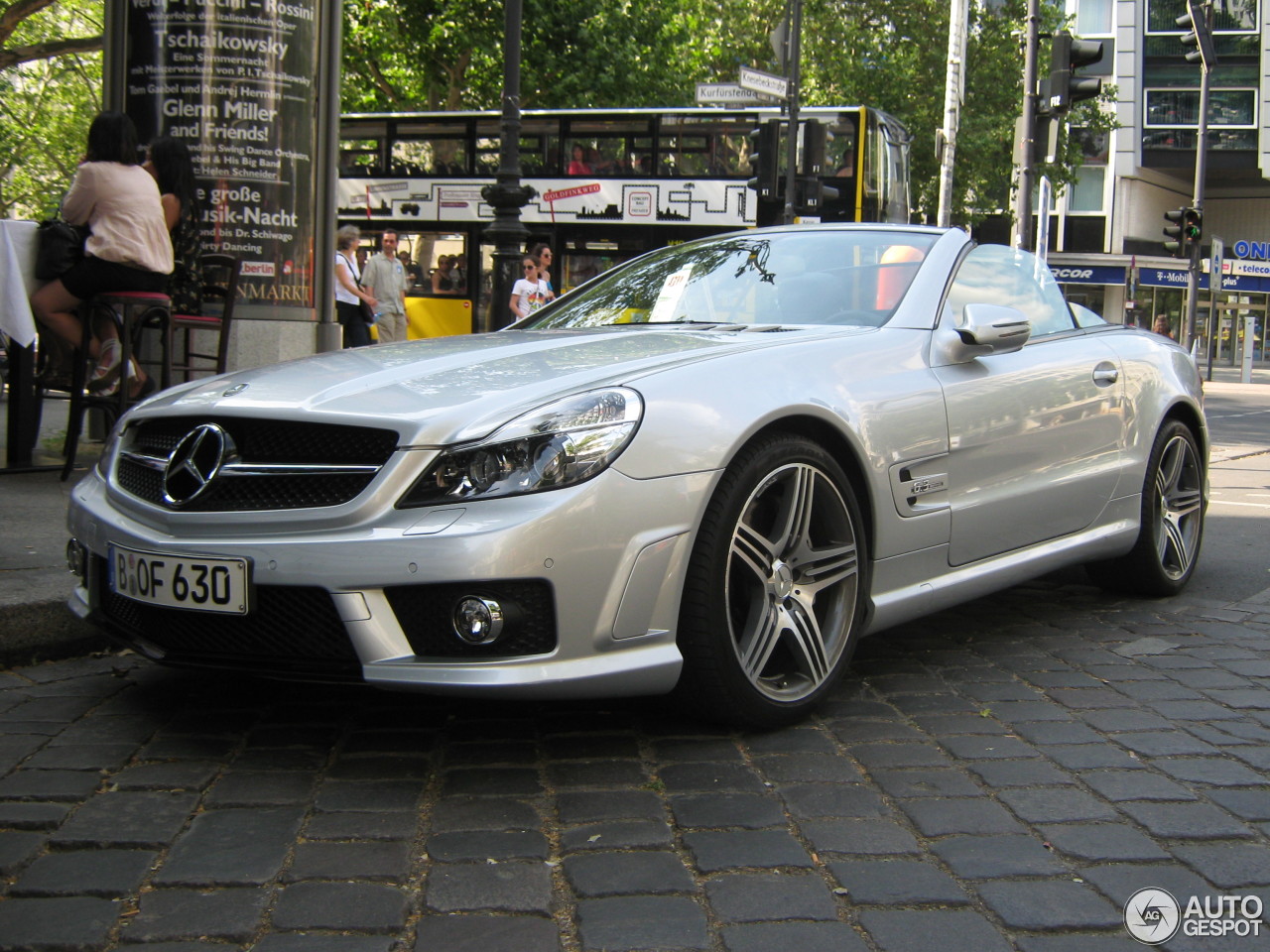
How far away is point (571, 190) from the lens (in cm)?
1981

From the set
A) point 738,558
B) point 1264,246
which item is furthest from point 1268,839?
point 1264,246

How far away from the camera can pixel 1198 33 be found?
2317cm

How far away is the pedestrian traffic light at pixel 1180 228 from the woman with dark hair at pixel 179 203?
19.7 metres

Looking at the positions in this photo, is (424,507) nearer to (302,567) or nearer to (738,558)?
(302,567)

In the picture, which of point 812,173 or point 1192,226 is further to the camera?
point 1192,226

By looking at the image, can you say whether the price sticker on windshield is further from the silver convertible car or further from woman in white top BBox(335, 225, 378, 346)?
woman in white top BBox(335, 225, 378, 346)

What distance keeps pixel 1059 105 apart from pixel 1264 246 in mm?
39721

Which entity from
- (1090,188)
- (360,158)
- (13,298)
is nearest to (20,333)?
(13,298)

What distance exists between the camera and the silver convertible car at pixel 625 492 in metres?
2.99

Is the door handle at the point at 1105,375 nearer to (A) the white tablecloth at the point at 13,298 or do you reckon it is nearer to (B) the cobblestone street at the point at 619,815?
(B) the cobblestone street at the point at 619,815

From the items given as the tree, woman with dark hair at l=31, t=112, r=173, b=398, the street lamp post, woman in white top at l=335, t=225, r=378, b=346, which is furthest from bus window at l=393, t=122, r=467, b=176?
woman with dark hair at l=31, t=112, r=173, b=398

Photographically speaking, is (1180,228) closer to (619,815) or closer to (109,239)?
(109,239)

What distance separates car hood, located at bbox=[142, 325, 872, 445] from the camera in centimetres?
311

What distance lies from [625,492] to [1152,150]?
153 feet
